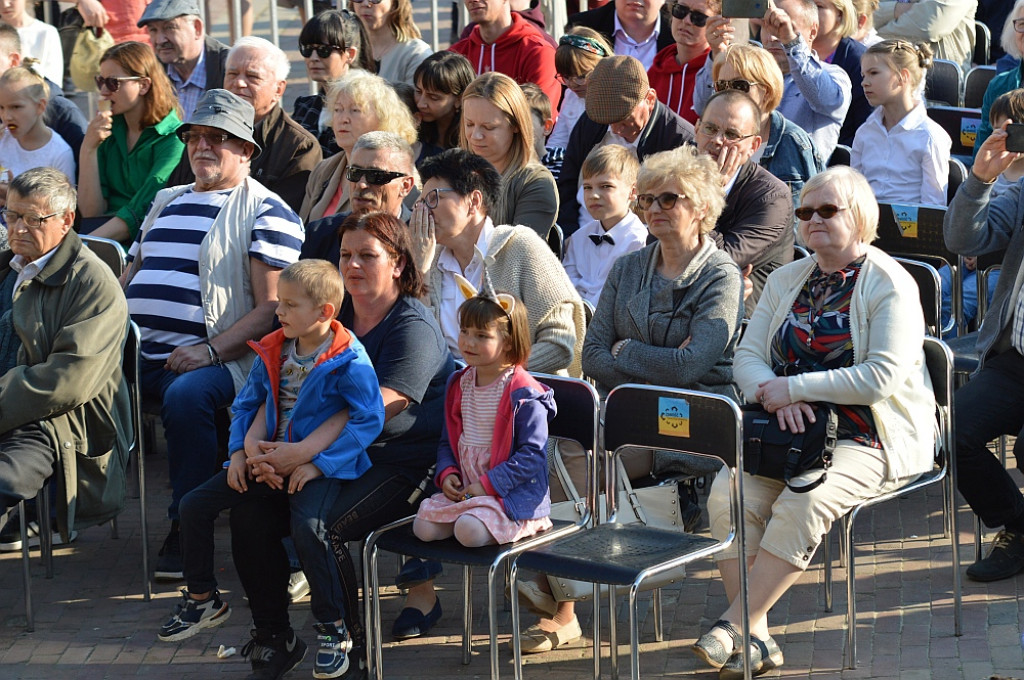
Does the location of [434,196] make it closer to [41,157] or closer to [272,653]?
[272,653]

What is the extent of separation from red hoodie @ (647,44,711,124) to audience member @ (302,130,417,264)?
7.51 feet

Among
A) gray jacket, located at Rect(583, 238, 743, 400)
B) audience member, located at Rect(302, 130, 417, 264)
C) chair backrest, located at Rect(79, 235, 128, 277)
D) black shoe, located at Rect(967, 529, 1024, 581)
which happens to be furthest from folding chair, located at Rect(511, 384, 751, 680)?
chair backrest, located at Rect(79, 235, 128, 277)

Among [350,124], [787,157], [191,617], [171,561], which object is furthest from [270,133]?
[191,617]

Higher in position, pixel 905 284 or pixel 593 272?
pixel 905 284

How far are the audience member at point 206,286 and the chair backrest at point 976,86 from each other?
15.5 feet

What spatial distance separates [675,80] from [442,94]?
142 centimetres

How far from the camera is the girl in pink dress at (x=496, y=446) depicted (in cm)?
410

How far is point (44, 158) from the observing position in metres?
6.85

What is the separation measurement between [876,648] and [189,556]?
7.56 feet

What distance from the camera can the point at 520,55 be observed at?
763 centimetres

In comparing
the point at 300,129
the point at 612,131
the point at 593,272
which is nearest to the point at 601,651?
the point at 593,272

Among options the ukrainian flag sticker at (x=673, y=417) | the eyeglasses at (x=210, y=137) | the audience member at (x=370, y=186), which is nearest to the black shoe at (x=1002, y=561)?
the ukrainian flag sticker at (x=673, y=417)

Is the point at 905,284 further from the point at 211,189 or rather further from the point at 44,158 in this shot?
the point at 44,158

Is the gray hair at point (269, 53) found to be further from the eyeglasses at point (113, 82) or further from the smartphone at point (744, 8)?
the smartphone at point (744, 8)
